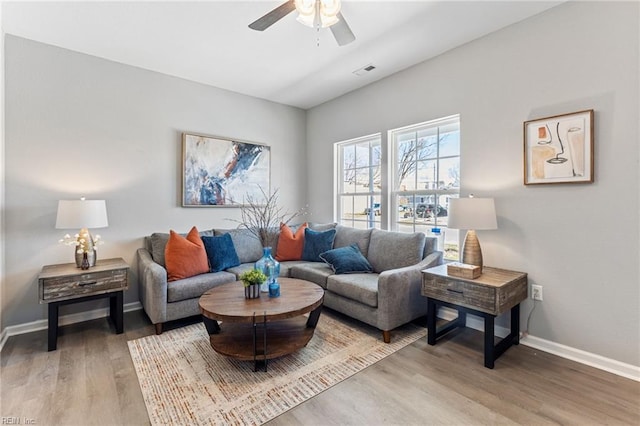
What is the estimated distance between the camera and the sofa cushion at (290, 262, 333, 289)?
10.4ft

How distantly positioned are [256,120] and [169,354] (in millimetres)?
3231

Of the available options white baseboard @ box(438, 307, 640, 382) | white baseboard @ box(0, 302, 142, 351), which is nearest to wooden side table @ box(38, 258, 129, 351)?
white baseboard @ box(0, 302, 142, 351)

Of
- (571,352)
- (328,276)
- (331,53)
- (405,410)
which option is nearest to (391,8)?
(331,53)

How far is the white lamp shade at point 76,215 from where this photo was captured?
2.66 meters

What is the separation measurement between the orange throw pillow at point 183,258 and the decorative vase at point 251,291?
101 cm

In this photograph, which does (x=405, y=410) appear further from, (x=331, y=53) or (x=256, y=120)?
(x=256, y=120)

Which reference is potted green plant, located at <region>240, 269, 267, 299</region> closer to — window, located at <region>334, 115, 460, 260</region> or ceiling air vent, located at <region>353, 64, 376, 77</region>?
window, located at <region>334, 115, 460, 260</region>

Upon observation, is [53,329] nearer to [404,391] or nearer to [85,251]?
[85,251]

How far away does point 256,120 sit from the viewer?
4395 mm

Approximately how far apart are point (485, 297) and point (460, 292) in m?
0.19

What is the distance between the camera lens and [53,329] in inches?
97.3

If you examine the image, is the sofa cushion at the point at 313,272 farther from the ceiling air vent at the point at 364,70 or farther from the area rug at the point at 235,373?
the ceiling air vent at the point at 364,70

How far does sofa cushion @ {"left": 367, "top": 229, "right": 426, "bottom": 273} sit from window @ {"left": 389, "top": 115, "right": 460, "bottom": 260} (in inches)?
14.3

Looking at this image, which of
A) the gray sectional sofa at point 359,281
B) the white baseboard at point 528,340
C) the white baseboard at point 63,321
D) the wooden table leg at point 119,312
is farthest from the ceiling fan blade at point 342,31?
the white baseboard at point 63,321
